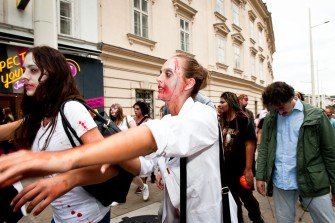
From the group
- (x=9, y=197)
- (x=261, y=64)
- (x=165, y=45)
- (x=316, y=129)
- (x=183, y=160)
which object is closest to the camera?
(x=183, y=160)

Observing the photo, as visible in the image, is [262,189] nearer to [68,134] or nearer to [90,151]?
[68,134]

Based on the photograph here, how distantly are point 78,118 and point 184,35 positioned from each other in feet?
41.3

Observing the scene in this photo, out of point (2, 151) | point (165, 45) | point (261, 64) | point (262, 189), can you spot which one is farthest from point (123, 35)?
point (261, 64)

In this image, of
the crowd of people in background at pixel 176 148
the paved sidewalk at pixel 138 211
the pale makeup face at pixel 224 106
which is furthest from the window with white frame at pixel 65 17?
the crowd of people in background at pixel 176 148

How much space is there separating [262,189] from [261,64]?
2511 cm

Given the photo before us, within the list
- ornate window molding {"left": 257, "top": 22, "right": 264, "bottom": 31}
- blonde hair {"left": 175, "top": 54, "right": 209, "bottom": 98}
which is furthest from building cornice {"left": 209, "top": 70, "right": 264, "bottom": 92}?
blonde hair {"left": 175, "top": 54, "right": 209, "bottom": 98}

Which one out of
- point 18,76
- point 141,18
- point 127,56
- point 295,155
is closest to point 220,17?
point 141,18

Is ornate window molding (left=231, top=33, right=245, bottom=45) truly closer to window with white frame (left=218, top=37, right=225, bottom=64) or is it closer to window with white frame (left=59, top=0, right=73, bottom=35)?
window with white frame (left=218, top=37, right=225, bottom=64)

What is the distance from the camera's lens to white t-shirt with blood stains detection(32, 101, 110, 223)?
129 centimetres

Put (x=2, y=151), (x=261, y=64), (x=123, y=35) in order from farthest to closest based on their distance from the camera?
(x=261, y=64), (x=123, y=35), (x=2, y=151)

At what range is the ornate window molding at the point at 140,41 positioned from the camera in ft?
32.2

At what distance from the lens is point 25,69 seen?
4.82 ft

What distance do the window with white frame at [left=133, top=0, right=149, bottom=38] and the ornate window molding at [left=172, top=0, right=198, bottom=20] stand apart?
1925mm

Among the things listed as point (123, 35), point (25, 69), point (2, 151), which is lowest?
point (2, 151)
